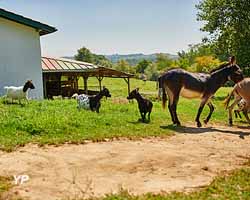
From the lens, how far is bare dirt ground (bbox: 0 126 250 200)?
18.5 ft

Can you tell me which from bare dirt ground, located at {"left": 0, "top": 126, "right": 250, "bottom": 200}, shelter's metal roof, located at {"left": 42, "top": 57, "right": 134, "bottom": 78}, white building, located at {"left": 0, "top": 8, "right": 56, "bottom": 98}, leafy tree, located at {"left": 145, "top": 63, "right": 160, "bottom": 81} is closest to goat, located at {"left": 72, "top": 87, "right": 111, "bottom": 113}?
bare dirt ground, located at {"left": 0, "top": 126, "right": 250, "bottom": 200}

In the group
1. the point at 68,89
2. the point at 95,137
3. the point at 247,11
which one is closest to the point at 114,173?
the point at 95,137

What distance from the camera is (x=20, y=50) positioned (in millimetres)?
17047

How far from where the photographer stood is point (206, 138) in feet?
32.5

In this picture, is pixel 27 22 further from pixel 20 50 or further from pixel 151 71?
pixel 151 71

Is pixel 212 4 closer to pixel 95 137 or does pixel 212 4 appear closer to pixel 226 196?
pixel 95 137

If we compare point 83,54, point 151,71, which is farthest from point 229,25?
point 83,54

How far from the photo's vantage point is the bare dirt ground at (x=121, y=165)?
5637 millimetres

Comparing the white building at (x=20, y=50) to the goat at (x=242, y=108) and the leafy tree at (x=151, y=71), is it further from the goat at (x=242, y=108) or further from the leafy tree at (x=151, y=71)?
the leafy tree at (x=151, y=71)

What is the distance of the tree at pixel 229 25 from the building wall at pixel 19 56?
1692 cm

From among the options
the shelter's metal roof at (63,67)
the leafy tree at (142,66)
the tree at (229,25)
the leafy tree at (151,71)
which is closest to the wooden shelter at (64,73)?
the shelter's metal roof at (63,67)

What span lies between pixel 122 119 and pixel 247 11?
20.8m

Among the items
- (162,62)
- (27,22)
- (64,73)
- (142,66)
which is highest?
(162,62)

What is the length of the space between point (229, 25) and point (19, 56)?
62.0ft
